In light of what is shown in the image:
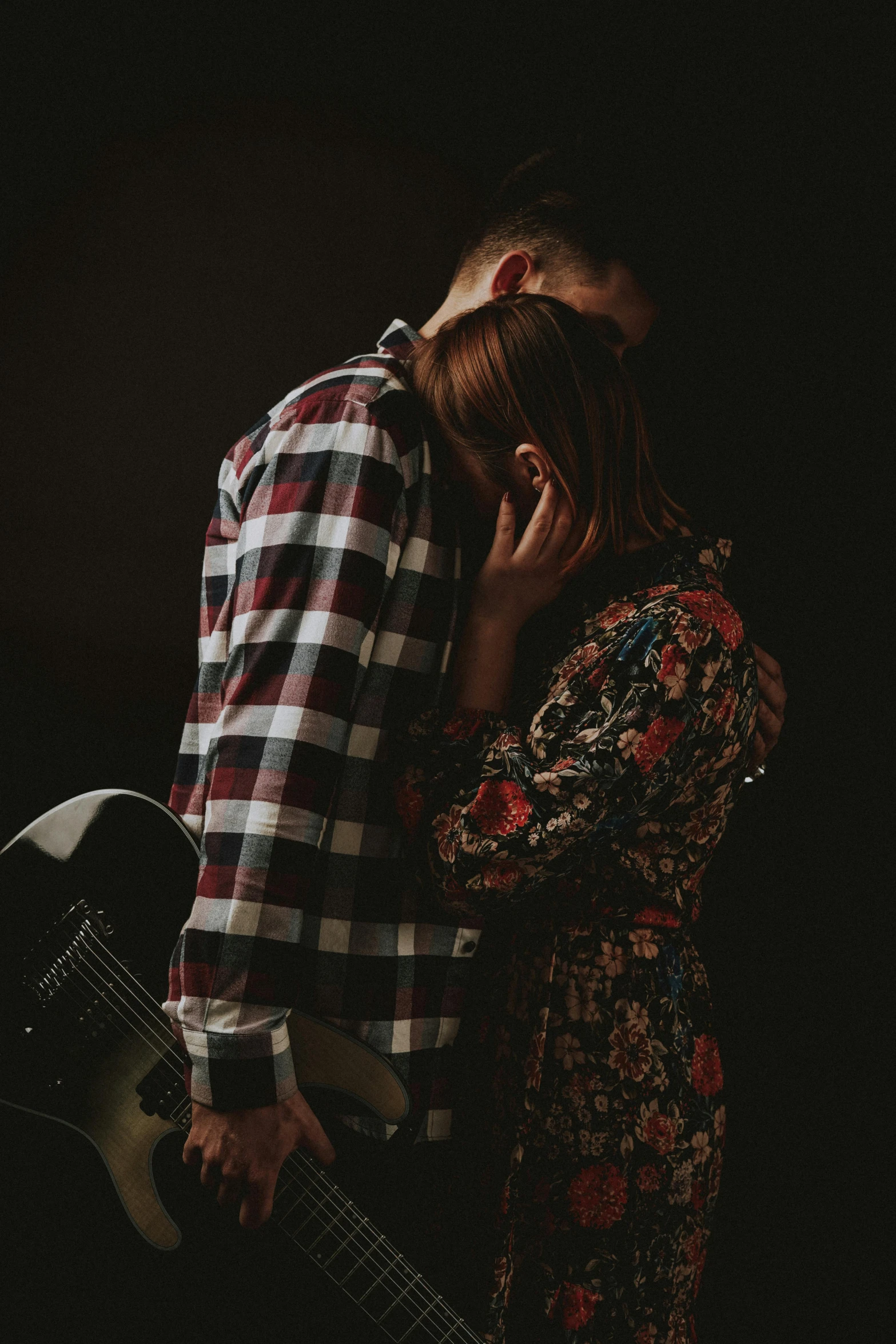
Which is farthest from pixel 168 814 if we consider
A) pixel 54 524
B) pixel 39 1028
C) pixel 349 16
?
pixel 349 16

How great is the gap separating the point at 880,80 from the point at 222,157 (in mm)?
1235

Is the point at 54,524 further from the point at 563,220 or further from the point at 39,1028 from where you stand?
the point at 563,220

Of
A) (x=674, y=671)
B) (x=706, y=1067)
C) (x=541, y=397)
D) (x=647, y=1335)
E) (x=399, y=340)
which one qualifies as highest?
(x=399, y=340)

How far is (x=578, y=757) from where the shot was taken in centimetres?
92

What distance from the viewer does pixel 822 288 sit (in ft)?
5.33

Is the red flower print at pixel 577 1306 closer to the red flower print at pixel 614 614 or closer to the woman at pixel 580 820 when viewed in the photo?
the woman at pixel 580 820

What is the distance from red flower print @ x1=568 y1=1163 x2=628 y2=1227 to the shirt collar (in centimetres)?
114

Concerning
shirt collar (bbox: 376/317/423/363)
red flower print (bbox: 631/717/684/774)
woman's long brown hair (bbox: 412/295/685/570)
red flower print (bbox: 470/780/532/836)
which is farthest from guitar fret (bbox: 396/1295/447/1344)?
shirt collar (bbox: 376/317/423/363)

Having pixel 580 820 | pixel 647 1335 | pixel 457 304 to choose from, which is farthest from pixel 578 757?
pixel 457 304

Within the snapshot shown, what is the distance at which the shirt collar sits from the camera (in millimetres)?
1201

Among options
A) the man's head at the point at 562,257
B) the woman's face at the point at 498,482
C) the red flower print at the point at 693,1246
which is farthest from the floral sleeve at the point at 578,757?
the man's head at the point at 562,257

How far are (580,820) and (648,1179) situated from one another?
49cm

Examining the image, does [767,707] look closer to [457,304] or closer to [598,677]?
[598,677]

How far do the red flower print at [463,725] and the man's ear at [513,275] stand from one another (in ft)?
2.47
